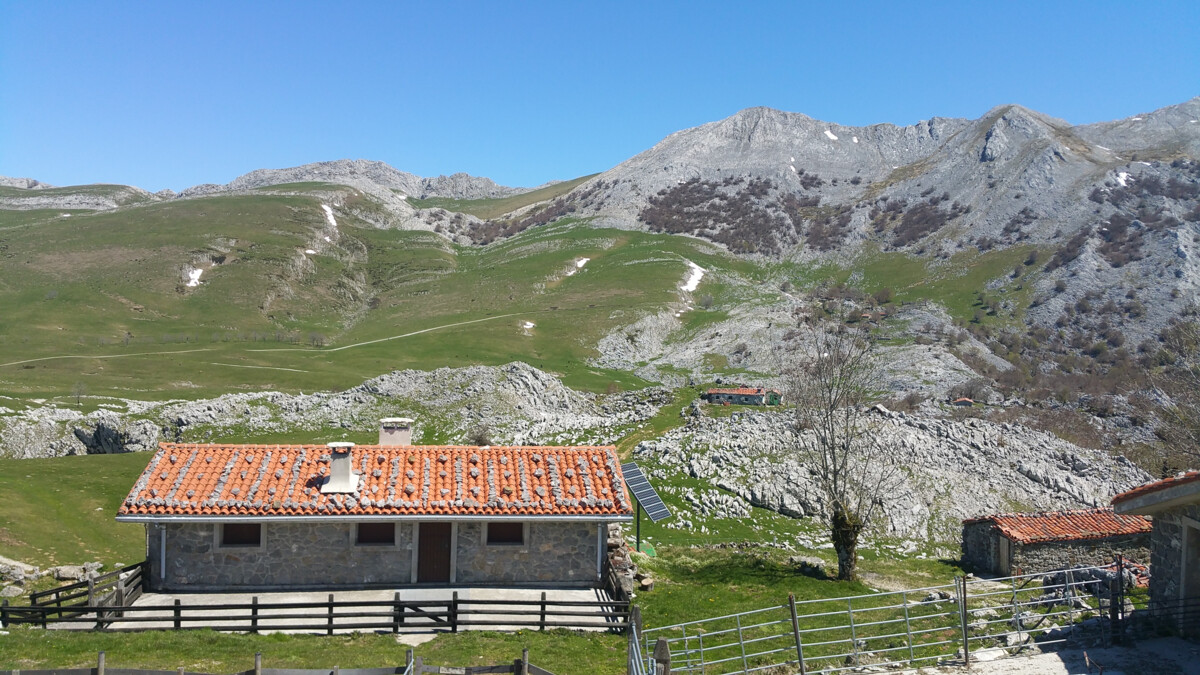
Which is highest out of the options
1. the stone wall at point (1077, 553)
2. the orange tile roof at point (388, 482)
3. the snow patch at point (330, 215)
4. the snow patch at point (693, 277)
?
the snow patch at point (330, 215)

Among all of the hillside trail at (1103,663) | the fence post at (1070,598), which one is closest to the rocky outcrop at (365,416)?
the fence post at (1070,598)

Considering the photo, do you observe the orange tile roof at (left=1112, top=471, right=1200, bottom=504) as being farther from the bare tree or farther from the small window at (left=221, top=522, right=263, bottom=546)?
the small window at (left=221, top=522, right=263, bottom=546)

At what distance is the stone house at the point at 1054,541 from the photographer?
2939 centimetres

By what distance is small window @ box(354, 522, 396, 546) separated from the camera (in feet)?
74.2

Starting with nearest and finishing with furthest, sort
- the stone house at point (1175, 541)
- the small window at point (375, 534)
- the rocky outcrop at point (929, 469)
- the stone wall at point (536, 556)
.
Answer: the stone house at point (1175, 541), the small window at point (375, 534), the stone wall at point (536, 556), the rocky outcrop at point (929, 469)

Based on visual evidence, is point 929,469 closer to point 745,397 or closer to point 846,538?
point 846,538

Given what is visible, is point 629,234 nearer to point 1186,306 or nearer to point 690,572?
point 1186,306

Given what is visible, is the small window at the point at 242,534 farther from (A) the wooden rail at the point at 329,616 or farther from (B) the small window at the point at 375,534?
(B) the small window at the point at 375,534

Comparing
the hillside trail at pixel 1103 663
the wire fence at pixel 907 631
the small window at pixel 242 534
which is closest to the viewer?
the hillside trail at pixel 1103 663

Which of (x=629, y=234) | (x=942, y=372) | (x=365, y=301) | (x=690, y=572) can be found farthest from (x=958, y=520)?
(x=629, y=234)

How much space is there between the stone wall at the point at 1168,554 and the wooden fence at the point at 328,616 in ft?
40.0

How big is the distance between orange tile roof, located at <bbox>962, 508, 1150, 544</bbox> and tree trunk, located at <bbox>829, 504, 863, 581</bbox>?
6.48 m

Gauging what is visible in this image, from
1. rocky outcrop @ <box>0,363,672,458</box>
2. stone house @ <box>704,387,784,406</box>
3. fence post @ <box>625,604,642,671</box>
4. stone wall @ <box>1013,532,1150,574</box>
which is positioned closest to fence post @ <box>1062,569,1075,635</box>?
stone wall @ <box>1013,532,1150,574</box>

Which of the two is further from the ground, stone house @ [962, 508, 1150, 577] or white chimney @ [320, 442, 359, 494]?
white chimney @ [320, 442, 359, 494]
